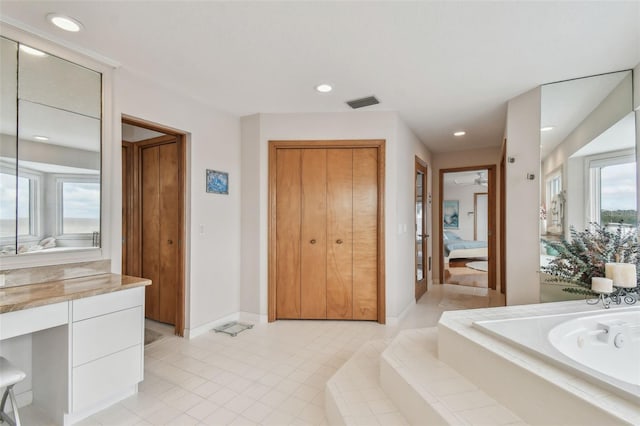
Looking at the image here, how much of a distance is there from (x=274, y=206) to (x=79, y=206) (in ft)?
5.80

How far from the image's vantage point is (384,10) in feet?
5.81

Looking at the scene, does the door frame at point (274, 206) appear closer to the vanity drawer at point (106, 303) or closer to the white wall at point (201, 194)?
the white wall at point (201, 194)

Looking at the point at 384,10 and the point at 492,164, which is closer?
the point at 384,10

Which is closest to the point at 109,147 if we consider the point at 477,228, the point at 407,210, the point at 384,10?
the point at 384,10

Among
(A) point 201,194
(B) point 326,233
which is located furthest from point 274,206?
(A) point 201,194

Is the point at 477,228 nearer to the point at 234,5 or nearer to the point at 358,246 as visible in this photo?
the point at 358,246

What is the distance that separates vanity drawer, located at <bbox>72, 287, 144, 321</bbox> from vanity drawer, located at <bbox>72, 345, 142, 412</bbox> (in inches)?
11.1

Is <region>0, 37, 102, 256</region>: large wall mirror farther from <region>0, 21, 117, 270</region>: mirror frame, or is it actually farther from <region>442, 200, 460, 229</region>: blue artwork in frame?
<region>442, 200, 460, 229</region>: blue artwork in frame

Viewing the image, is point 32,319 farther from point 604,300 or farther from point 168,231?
point 604,300

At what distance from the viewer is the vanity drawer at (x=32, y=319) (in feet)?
5.01

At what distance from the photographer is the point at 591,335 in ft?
6.48

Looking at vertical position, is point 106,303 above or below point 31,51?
below

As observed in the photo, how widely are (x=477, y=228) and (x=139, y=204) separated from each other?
9.30m

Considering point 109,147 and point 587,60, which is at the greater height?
point 587,60
